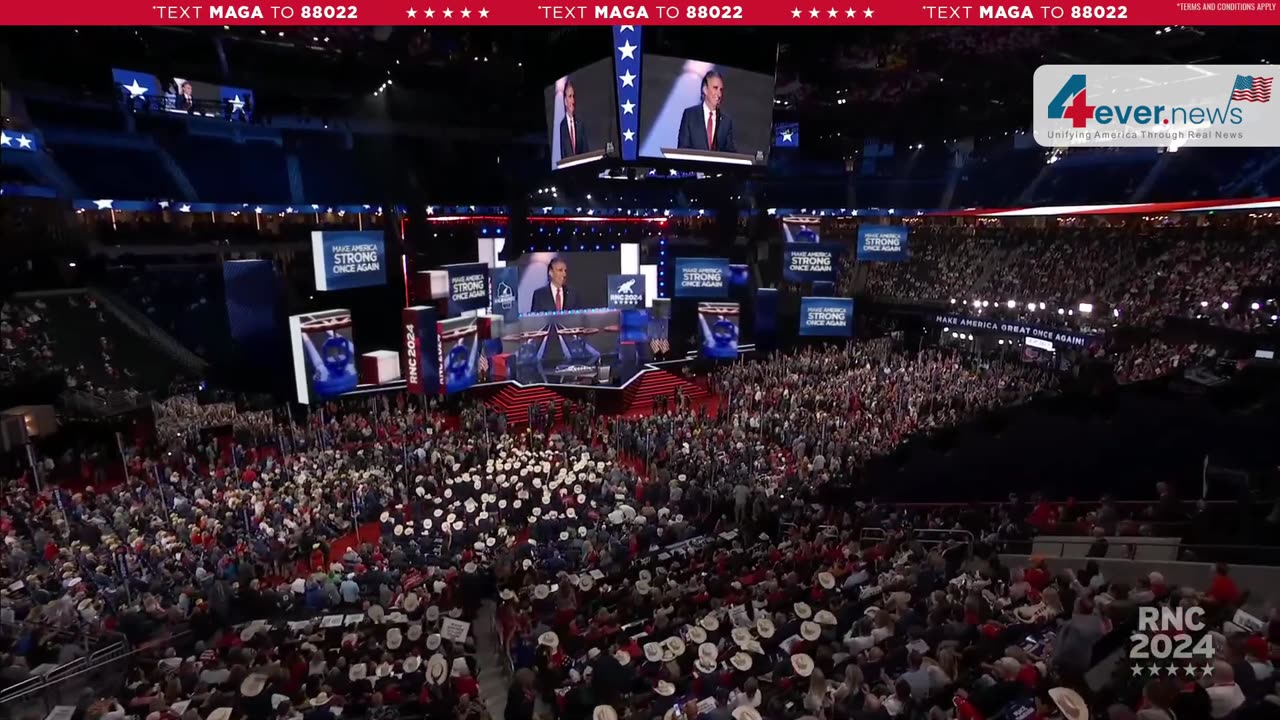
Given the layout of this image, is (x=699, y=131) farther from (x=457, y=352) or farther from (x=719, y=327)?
(x=719, y=327)

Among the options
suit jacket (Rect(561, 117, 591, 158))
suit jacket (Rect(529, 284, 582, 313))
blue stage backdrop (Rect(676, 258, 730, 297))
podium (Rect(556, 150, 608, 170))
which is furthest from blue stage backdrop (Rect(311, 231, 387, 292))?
blue stage backdrop (Rect(676, 258, 730, 297))

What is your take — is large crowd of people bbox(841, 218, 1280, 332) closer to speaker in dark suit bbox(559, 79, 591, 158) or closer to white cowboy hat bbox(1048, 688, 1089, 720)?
speaker in dark suit bbox(559, 79, 591, 158)

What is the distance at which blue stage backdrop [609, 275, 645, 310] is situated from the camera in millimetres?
28266

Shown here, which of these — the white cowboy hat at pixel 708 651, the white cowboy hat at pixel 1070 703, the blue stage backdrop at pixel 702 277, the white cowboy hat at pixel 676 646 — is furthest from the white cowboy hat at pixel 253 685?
the blue stage backdrop at pixel 702 277

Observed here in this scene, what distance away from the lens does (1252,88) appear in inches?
316

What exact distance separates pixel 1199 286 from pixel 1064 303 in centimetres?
511

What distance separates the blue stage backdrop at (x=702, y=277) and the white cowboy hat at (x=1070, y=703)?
22.4m

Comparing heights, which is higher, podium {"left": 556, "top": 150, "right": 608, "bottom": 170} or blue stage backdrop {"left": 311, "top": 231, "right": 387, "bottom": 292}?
podium {"left": 556, "top": 150, "right": 608, "bottom": 170}

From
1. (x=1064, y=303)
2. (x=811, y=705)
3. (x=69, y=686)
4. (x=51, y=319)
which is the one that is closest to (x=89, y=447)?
(x=51, y=319)

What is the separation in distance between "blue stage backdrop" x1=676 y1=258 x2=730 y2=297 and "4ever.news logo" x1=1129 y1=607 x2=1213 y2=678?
21.4 meters

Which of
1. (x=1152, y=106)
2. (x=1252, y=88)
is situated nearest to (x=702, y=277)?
(x=1152, y=106)

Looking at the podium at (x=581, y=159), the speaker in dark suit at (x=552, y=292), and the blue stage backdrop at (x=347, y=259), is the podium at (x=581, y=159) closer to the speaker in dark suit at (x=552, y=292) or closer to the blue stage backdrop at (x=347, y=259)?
the blue stage backdrop at (x=347, y=259)

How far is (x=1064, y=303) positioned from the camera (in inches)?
1121
